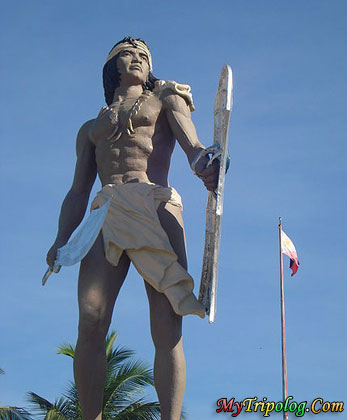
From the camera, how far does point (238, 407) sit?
14.7 meters

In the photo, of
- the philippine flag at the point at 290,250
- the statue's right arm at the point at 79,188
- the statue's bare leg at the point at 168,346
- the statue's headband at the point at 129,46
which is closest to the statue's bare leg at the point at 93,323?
the statue's bare leg at the point at 168,346

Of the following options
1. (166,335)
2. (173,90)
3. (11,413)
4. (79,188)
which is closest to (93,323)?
(166,335)

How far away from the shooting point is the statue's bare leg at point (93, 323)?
Result: 7.31 m

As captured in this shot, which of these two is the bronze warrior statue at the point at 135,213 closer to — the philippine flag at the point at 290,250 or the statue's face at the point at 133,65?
the statue's face at the point at 133,65

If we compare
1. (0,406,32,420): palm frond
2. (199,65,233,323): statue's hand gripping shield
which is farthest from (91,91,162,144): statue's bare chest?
(0,406,32,420): palm frond

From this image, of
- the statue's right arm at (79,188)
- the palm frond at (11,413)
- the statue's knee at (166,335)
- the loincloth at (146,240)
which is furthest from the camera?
the palm frond at (11,413)

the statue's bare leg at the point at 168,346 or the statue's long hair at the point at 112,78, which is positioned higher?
the statue's long hair at the point at 112,78

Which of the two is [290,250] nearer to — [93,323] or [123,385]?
[123,385]

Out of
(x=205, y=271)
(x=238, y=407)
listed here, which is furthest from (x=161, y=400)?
(x=238, y=407)

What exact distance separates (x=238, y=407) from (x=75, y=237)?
7773mm

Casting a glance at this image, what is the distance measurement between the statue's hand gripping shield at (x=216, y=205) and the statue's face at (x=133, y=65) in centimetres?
95

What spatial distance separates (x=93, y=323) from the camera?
7.38 metres

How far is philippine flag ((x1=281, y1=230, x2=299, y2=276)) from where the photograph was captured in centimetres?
2322

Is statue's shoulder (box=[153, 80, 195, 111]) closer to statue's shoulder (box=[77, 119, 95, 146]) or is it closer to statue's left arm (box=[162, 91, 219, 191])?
statue's left arm (box=[162, 91, 219, 191])
